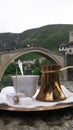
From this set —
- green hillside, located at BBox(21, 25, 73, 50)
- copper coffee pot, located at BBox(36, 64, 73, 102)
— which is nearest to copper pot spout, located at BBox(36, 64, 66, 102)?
copper coffee pot, located at BBox(36, 64, 73, 102)

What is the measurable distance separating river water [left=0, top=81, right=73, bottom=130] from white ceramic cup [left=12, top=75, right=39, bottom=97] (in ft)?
0.51

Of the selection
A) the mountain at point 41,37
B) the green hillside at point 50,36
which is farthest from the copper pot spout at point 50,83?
the mountain at point 41,37

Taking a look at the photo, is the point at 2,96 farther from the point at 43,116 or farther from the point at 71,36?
the point at 71,36

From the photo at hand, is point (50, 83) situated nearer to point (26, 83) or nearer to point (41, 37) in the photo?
point (26, 83)

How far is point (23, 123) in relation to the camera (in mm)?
1079

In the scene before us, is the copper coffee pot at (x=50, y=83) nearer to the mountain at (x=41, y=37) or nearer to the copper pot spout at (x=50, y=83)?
the copper pot spout at (x=50, y=83)

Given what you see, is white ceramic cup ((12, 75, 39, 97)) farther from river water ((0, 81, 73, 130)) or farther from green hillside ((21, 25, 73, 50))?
green hillside ((21, 25, 73, 50))

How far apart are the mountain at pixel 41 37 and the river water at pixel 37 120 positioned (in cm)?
5842

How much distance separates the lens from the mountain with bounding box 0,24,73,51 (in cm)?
→ 6250

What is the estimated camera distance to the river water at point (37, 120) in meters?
1.05

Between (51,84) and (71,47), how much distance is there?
33.4 meters

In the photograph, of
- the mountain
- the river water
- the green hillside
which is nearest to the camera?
the river water

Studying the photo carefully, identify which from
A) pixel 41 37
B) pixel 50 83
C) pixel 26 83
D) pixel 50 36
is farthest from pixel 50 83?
pixel 41 37

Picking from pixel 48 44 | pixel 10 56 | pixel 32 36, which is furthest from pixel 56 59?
pixel 32 36
